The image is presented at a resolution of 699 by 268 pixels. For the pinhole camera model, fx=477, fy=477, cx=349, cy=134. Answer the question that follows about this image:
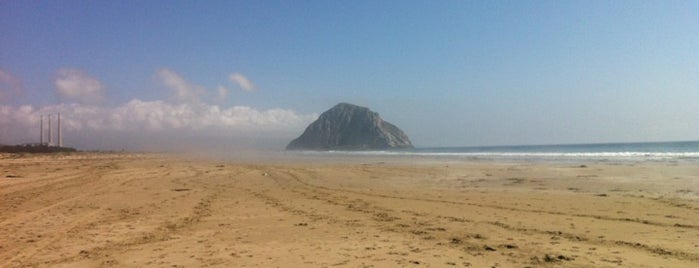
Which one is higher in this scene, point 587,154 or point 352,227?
point 587,154

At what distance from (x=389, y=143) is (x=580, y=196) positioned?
173 metres

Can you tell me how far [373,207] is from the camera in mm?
12609

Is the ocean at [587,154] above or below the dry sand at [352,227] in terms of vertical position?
above

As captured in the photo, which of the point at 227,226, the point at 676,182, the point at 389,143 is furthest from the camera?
the point at 389,143

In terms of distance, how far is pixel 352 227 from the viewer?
951cm

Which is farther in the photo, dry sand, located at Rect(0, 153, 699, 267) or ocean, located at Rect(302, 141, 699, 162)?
ocean, located at Rect(302, 141, 699, 162)

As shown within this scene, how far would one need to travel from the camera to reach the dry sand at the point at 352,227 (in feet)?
22.8

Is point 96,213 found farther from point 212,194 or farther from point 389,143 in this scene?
point 389,143

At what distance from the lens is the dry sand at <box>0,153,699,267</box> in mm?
6959

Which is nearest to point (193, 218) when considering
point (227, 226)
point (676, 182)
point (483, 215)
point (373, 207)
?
point (227, 226)

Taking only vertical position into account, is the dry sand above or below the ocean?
below

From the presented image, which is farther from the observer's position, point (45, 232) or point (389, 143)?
point (389, 143)

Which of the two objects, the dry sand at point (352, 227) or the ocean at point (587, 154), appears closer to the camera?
the dry sand at point (352, 227)

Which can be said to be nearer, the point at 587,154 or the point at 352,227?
the point at 352,227
